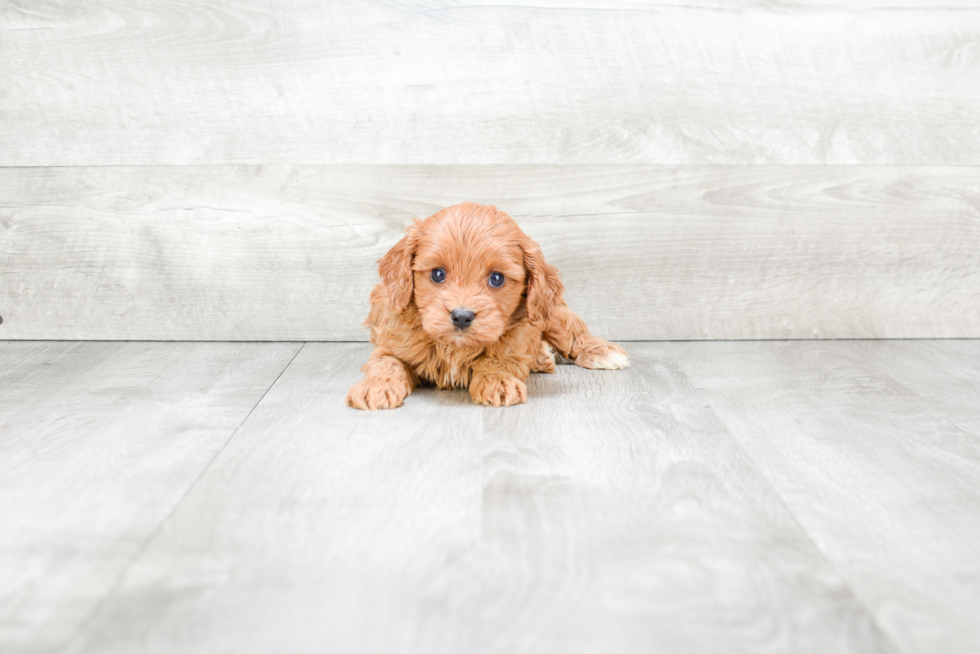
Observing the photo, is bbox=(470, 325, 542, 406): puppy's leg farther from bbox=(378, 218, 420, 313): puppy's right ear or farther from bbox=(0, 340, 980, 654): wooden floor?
bbox=(378, 218, 420, 313): puppy's right ear

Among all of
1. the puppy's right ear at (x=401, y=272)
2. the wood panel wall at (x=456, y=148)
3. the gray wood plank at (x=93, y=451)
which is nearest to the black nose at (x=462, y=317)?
the puppy's right ear at (x=401, y=272)

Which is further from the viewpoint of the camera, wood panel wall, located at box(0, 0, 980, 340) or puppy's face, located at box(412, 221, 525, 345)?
wood panel wall, located at box(0, 0, 980, 340)

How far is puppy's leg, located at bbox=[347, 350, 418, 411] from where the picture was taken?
183 cm

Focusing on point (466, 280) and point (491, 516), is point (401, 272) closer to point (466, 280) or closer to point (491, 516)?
point (466, 280)

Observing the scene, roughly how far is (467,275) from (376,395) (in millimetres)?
362

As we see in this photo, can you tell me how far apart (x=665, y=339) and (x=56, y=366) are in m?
1.86

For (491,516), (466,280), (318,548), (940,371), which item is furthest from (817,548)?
(940,371)

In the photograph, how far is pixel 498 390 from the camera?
1872 mm

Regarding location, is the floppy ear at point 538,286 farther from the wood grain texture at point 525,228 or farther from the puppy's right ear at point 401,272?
the wood grain texture at point 525,228

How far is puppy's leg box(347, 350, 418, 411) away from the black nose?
10.3 inches

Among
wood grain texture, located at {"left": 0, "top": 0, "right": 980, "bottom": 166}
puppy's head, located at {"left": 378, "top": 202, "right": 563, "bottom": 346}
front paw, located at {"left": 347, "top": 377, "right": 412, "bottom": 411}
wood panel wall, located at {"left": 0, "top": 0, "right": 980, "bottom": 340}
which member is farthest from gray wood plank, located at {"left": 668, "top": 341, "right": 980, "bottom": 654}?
front paw, located at {"left": 347, "top": 377, "right": 412, "bottom": 411}

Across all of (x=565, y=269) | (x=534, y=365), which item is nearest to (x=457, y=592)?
(x=534, y=365)

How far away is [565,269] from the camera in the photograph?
8.04ft

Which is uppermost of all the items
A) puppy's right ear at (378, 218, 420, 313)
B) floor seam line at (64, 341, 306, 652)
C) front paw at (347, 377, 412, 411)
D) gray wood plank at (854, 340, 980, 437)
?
puppy's right ear at (378, 218, 420, 313)
